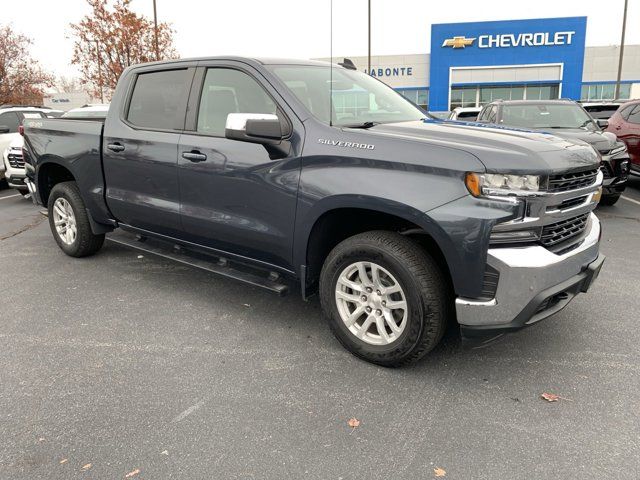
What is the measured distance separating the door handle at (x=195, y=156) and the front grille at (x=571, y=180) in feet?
7.84

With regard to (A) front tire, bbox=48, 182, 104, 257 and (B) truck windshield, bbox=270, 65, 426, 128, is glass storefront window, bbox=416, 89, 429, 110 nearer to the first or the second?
(A) front tire, bbox=48, 182, 104, 257

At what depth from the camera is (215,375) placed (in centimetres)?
326

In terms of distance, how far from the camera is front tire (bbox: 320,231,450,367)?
299 centimetres

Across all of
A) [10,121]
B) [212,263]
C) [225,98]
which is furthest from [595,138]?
[10,121]

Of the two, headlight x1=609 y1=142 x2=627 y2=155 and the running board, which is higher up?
headlight x1=609 y1=142 x2=627 y2=155

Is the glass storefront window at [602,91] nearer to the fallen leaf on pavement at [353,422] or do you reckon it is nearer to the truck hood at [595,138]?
the truck hood at [595,138]

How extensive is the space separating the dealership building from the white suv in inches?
1403

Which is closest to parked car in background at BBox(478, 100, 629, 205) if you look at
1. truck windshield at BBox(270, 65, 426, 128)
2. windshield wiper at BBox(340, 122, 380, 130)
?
truck windshield at BBox(270, 65, 426, 128)

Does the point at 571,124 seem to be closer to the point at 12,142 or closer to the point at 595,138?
the point at 595,138

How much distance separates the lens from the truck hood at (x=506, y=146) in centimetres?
273

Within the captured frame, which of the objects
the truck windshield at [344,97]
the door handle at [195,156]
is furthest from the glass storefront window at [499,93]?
the door handle at [195,156]

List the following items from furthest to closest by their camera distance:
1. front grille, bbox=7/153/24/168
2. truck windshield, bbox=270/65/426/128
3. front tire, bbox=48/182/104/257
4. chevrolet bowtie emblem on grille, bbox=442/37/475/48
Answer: chevrolet bowtie emblem on grille, bbox=442/37/475/48 → front grille, bbox=7/153/24/168 → front tire, bbox=48/182/104/257 → truck windshield, bbox=270/65/426/128

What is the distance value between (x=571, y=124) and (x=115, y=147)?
7040 millimetres

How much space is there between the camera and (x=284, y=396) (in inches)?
119
